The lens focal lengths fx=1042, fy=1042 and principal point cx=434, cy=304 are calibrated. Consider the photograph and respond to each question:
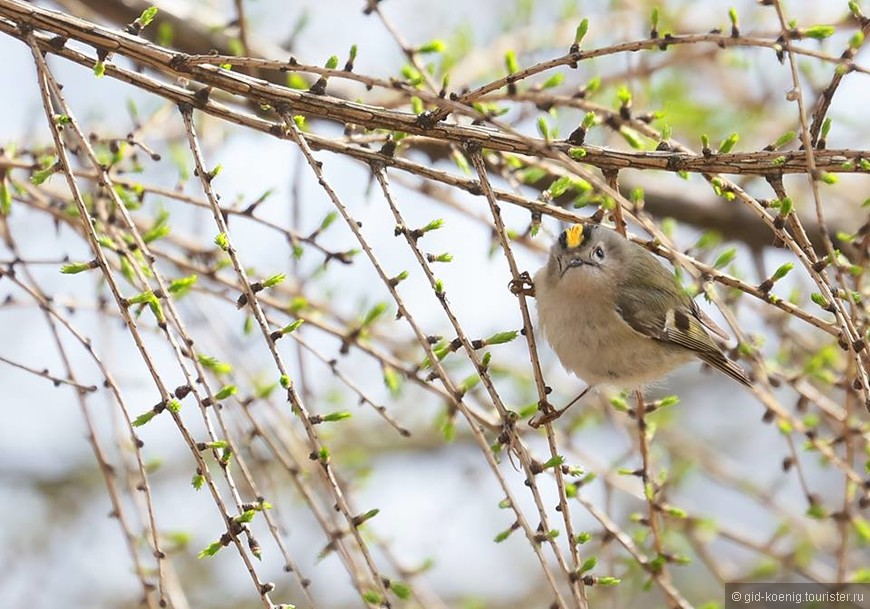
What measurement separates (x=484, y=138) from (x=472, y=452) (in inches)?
186

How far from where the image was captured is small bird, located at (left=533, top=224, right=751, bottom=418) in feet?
10.8

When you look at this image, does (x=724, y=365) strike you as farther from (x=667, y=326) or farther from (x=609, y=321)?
(x=609, y=321)

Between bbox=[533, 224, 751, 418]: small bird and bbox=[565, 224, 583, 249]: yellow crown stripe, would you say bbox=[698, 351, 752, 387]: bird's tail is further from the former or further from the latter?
bbox=[565, 224, 583, 249]: yellow crown stripe

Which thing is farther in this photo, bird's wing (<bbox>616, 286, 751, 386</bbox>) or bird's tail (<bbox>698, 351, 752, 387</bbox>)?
bird's wing (<bbox>616, 286, 751, 386</bbox>)

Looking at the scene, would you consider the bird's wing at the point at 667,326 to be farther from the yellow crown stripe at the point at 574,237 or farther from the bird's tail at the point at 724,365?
the yellow crown stripe at the point at 574,237

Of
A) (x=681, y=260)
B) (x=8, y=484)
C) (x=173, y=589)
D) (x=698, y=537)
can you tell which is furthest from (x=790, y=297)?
(x=8, y=484)

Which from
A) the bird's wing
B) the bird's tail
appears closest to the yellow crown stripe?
the bird's wing

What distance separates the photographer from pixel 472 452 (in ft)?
22.4

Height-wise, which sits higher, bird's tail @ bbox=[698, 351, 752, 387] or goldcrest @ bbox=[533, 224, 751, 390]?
goldcrest @ bbox=[533, 224, 751, 390]

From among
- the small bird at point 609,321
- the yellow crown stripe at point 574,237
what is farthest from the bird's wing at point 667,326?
the yellow crown stripe at point 574,237

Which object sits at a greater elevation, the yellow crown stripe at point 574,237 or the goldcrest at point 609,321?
the yellow crown stripe at point 574,237

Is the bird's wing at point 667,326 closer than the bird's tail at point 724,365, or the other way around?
the bird's tail at point 724,365

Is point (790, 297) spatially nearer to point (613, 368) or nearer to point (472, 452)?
point (613, 368)

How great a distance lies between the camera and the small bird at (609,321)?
3279mm
